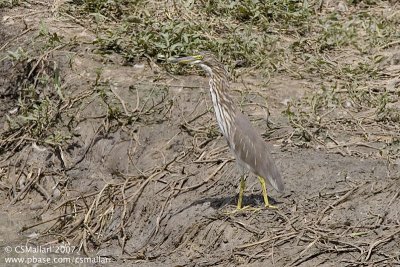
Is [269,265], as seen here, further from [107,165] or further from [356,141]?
[107,165]

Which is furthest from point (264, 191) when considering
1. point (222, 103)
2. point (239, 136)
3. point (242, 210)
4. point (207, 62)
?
point (207, 62)

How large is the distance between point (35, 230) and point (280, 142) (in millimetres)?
2404

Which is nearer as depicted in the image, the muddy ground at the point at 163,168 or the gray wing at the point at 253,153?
the muddy ground at the point at 163,168

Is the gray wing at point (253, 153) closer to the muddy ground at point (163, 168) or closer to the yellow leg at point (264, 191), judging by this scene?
the yellow leg at point (264, 191)

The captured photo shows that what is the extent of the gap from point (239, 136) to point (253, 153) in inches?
8.6

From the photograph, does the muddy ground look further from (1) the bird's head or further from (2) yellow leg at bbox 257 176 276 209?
(1) the bird's head

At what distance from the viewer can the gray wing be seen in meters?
7.86

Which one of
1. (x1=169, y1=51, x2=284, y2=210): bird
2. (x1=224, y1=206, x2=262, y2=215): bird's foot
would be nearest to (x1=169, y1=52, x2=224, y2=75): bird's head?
(x1=169, y1=51, x2=284, y2=210): bird

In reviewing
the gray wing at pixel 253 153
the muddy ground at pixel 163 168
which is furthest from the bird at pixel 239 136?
the muddy ground at pixel 163 168

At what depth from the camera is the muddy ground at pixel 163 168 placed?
764 centimetres

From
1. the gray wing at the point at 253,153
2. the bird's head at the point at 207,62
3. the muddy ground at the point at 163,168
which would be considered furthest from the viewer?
the bird's head at the point at 207,62

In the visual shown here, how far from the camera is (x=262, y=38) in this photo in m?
10.8

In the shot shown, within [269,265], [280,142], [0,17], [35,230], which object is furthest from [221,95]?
[0,17]

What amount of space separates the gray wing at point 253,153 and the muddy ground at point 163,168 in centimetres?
28
